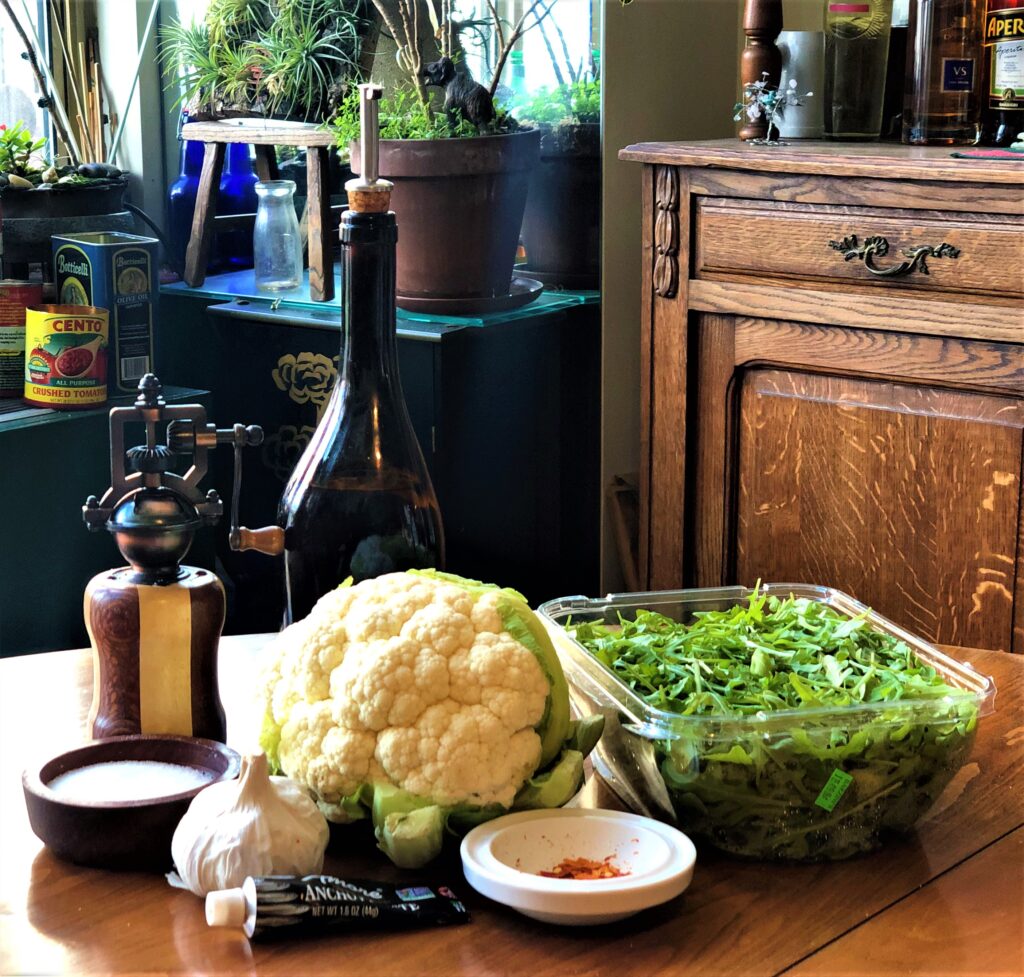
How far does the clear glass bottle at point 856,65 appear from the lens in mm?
2105

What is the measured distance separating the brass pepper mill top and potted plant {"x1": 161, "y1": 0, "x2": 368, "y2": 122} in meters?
1.42

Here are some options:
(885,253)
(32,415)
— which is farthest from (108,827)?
(885,253)

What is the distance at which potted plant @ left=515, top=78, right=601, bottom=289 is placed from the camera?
223 cm

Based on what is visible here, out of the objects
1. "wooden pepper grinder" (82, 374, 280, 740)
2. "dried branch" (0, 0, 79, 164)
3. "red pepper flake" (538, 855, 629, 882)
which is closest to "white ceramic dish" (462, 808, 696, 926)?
"red pepper flake" (538, 855, 629, 882)

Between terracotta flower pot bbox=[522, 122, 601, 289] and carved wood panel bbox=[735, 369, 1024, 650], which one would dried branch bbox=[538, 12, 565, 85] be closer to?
terracotta flower pot bbox=[522, 122, 601, 289]

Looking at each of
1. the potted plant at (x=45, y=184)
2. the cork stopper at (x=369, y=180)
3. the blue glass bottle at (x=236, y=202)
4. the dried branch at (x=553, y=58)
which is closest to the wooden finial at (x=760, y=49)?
the dried branch at (x=553, y=58)

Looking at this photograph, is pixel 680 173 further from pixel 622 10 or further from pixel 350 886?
pixel 350 886

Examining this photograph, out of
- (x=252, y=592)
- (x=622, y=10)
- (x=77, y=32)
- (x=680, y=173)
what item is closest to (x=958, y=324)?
(x=680, y=173)

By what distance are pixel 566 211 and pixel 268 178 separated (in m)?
0.50

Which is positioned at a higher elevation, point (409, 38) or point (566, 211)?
point (409, 38)

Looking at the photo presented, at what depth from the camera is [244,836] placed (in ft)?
2.35

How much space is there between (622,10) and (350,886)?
1.80 m

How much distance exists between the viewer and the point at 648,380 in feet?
6.95

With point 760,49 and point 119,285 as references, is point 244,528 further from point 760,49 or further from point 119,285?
point 760,49
